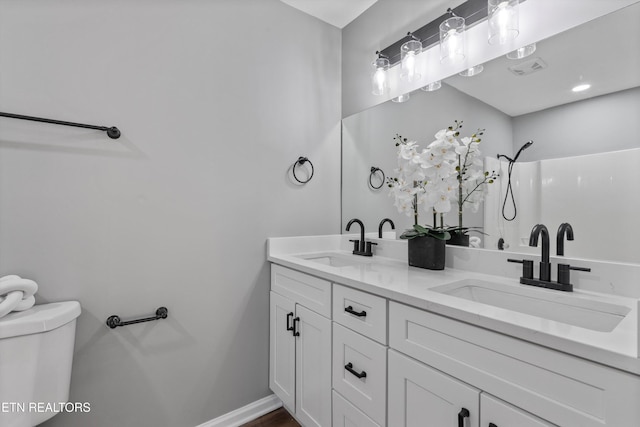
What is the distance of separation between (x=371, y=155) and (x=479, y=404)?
4.87ft

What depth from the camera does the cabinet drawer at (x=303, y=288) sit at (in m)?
1.32

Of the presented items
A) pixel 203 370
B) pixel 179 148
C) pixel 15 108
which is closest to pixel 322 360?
pixel 203 370

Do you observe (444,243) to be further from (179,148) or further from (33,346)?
(33,346)

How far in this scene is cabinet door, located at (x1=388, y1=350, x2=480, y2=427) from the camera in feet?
2.58

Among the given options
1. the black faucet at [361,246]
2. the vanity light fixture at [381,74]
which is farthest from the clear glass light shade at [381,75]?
the black faucet at [361,246]

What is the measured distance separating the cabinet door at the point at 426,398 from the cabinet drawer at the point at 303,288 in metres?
0.39

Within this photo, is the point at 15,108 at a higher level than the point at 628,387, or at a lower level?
higher

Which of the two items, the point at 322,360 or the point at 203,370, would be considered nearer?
the point at 322,360

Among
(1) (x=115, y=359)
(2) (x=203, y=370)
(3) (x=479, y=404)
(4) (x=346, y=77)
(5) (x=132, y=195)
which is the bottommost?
(2) (x=203, y=370)

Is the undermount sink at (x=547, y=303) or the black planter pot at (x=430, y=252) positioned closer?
the undermount sink at (x=547, y=303)

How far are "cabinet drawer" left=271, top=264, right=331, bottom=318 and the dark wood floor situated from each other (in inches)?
28.5

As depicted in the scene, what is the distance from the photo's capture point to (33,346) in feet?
3.34
